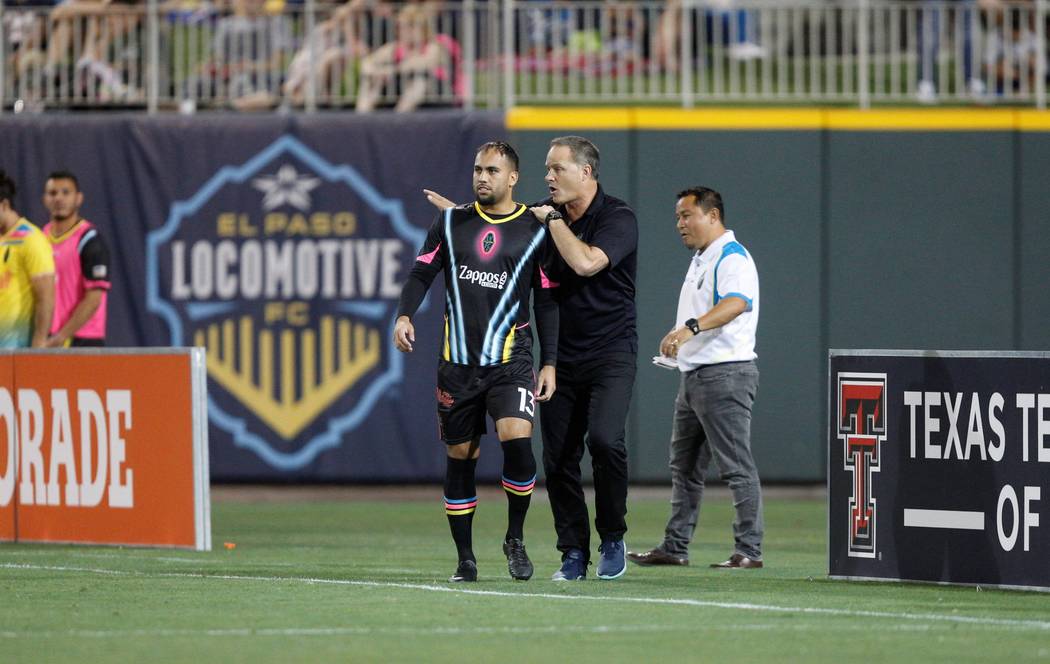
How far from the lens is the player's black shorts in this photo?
8.63 metres

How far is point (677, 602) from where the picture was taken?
8.00 m

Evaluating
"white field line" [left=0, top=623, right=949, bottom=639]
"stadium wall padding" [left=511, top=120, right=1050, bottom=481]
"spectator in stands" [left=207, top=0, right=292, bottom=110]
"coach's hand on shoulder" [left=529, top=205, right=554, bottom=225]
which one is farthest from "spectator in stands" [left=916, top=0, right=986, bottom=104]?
"white field line" [left=0, top=623, right=949, bottom=639]

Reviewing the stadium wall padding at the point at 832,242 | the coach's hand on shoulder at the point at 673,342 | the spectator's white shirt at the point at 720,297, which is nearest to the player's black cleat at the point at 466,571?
the coach's hand on shoulder at the point at 673,342

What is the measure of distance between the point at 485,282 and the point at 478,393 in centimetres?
53

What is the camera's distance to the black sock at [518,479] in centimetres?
870

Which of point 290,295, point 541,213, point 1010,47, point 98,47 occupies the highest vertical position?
point 98,47

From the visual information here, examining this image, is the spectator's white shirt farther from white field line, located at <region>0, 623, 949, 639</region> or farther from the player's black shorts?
white field line, located at <region>0, 623, 949, 639</region>

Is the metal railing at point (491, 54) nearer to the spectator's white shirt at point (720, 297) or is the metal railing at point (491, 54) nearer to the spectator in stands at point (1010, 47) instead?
the spectator in stands at point (1010, 47)

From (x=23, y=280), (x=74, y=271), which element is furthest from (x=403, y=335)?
(x=74, y=271)

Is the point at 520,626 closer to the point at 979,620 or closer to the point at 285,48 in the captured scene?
the point at 979,620

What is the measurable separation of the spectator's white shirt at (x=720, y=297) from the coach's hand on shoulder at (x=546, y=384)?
1.88 m

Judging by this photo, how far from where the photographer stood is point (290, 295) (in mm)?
16969

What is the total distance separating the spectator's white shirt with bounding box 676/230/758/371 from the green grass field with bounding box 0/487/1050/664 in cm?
124

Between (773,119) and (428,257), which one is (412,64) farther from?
(428,257)
